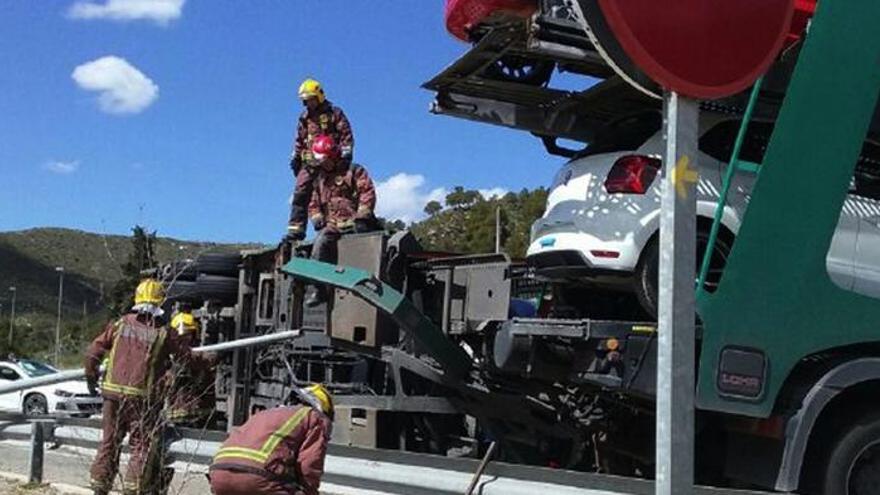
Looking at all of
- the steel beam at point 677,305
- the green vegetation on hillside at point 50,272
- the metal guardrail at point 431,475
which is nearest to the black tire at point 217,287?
the metal guardrail at point 431,475

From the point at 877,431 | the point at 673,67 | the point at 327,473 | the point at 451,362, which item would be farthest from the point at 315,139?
the point at 673,67

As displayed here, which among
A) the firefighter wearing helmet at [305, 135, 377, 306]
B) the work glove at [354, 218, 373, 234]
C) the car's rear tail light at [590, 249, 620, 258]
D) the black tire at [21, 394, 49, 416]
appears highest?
the firefighter wearing helmet at [305, 135, 377, 306]

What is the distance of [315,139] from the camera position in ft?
29.9

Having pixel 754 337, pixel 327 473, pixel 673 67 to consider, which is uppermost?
pixel 673 67

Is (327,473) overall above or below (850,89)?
below

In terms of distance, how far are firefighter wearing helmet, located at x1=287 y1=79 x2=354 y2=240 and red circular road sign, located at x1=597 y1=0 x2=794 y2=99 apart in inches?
254

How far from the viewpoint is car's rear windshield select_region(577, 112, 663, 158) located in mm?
6137

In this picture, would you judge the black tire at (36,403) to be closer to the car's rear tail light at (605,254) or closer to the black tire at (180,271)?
the black tire at (180,271)

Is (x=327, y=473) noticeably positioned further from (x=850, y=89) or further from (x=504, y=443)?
(x=850, y=89)

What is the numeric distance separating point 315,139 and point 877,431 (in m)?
5.40

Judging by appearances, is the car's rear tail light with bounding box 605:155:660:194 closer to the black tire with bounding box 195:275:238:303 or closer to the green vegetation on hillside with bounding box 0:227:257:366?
the black tire with bounding box 195:275:238:303

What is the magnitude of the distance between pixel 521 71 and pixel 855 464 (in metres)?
3.14

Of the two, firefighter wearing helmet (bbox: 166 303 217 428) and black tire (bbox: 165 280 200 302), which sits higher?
black tire (bbox: 165 280 200 302)

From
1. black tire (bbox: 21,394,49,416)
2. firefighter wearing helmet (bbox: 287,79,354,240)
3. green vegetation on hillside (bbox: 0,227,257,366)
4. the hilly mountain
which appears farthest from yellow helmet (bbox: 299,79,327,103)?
the hilly mountain
